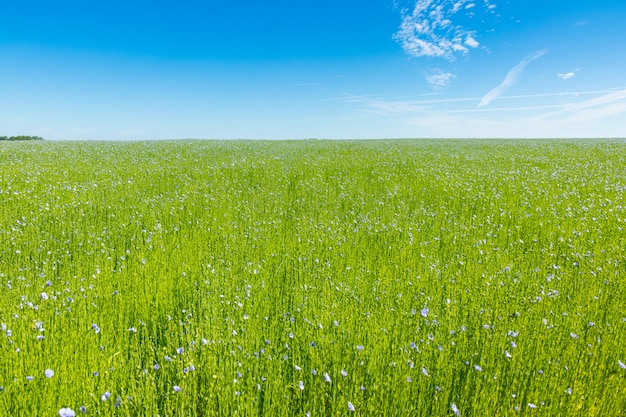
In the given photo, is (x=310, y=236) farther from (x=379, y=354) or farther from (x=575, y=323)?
(x=575, y=323)

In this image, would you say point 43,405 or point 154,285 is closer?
point 43,405

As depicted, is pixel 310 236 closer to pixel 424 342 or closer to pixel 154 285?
pixel 154 285

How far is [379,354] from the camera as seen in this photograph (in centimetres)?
337

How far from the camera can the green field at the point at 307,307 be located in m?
2.91

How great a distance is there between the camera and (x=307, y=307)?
4.31 m

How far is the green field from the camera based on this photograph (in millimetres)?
2912

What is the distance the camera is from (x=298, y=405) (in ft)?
9.48

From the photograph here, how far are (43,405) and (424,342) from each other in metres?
3.33

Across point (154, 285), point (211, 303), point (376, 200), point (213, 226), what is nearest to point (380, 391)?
point (211, 303)

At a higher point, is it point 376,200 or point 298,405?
point 376,200

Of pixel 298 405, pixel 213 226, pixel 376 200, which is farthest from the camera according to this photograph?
pixel 376 200

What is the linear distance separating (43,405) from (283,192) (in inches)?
353

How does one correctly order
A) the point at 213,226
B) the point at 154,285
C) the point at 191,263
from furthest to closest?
the point at 213,226
the point at 191,263
the point at 154,285

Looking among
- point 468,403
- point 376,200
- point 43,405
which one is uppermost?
point 376,200
